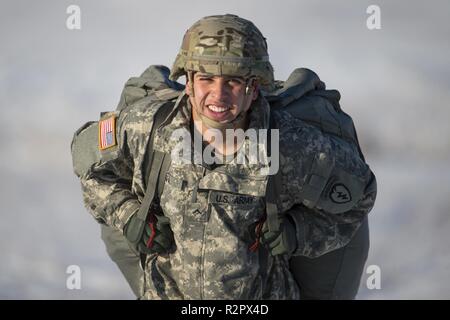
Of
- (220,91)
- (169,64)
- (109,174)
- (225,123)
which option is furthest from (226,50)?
(169,64)

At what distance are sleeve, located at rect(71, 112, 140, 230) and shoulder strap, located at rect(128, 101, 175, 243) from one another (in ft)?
0.18

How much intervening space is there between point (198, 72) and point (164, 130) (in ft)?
0.95

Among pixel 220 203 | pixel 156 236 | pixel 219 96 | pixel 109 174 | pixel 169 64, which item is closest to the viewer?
pixel 219 96

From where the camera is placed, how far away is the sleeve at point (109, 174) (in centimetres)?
413

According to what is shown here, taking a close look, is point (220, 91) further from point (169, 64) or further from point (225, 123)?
point (169, 64)

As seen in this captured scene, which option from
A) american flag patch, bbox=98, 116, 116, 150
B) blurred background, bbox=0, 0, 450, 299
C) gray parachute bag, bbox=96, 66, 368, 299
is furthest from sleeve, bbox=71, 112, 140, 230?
blurred background, bbox=0, 0, 450, 299

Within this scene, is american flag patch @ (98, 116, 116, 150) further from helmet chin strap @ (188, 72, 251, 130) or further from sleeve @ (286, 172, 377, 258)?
sleeve @ (286, 172, 377, 258)

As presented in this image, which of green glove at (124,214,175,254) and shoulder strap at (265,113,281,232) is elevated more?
shoulder strap at (265,113,281,232)

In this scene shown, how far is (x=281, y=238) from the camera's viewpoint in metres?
4.07

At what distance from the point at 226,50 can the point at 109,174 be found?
31.6 inches

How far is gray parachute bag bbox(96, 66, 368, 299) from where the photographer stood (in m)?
4.25
